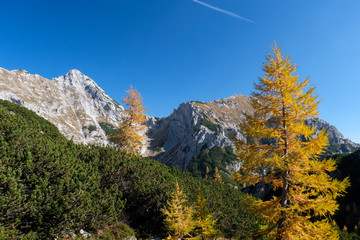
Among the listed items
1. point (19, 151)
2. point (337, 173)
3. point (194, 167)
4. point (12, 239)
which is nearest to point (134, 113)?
point (19, 151)

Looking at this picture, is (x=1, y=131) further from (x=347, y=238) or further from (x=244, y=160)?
(x=347, y=238)

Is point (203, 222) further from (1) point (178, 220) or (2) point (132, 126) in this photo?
(2) point (132, 126)

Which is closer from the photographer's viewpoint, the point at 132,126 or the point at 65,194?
the point at 65,194

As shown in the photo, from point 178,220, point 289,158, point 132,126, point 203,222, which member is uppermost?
point 132,126

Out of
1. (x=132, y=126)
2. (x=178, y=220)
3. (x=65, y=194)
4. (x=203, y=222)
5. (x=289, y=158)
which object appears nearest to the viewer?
(x=65, y=194)

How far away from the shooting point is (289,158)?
7.98 metres

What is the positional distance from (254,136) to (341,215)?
121 feet

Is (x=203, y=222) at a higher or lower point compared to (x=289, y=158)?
lower

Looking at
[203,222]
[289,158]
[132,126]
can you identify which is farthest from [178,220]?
[132,126]

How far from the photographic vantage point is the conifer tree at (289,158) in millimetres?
7846

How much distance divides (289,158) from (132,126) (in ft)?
70.4

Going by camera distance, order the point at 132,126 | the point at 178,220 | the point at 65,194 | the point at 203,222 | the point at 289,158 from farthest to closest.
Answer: the point at 132,126, the point at 203,222, the point at 178,220, the point at 289,158, the point at 65,194

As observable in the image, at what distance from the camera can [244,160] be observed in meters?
9.41

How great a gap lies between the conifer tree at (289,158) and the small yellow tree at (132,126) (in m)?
18.3
